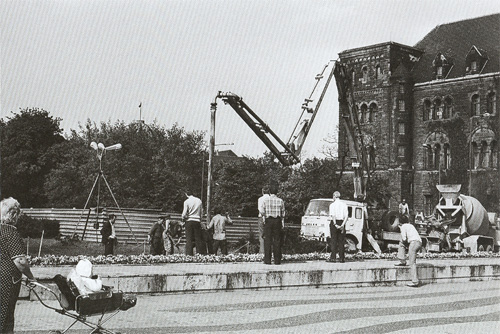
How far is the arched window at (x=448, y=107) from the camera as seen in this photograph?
6370cm

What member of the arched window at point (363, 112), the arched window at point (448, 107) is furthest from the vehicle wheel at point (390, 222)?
the arched window at point (363, 112)

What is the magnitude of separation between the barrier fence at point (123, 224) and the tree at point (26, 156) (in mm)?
28047

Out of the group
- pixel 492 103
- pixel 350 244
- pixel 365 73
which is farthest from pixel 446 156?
pixel 350 244

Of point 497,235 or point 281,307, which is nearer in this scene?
point 281,307

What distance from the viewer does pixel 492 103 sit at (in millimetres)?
60625

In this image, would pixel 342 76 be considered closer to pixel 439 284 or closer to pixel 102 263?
pixel 439 284

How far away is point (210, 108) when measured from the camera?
83.8 feet

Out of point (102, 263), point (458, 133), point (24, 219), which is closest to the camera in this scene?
point (102, 263)

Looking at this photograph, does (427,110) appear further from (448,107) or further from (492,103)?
(492,103)

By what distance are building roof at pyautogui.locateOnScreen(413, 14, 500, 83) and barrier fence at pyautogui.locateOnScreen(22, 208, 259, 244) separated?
32624mm

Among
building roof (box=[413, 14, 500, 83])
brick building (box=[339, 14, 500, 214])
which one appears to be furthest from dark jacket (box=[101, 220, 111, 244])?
building roof (box=[413, 14, 500, 83])

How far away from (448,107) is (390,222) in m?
36.2

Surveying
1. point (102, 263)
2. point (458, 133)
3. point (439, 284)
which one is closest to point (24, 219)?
→ point (102, 263)

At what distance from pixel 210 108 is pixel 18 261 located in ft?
61.1
